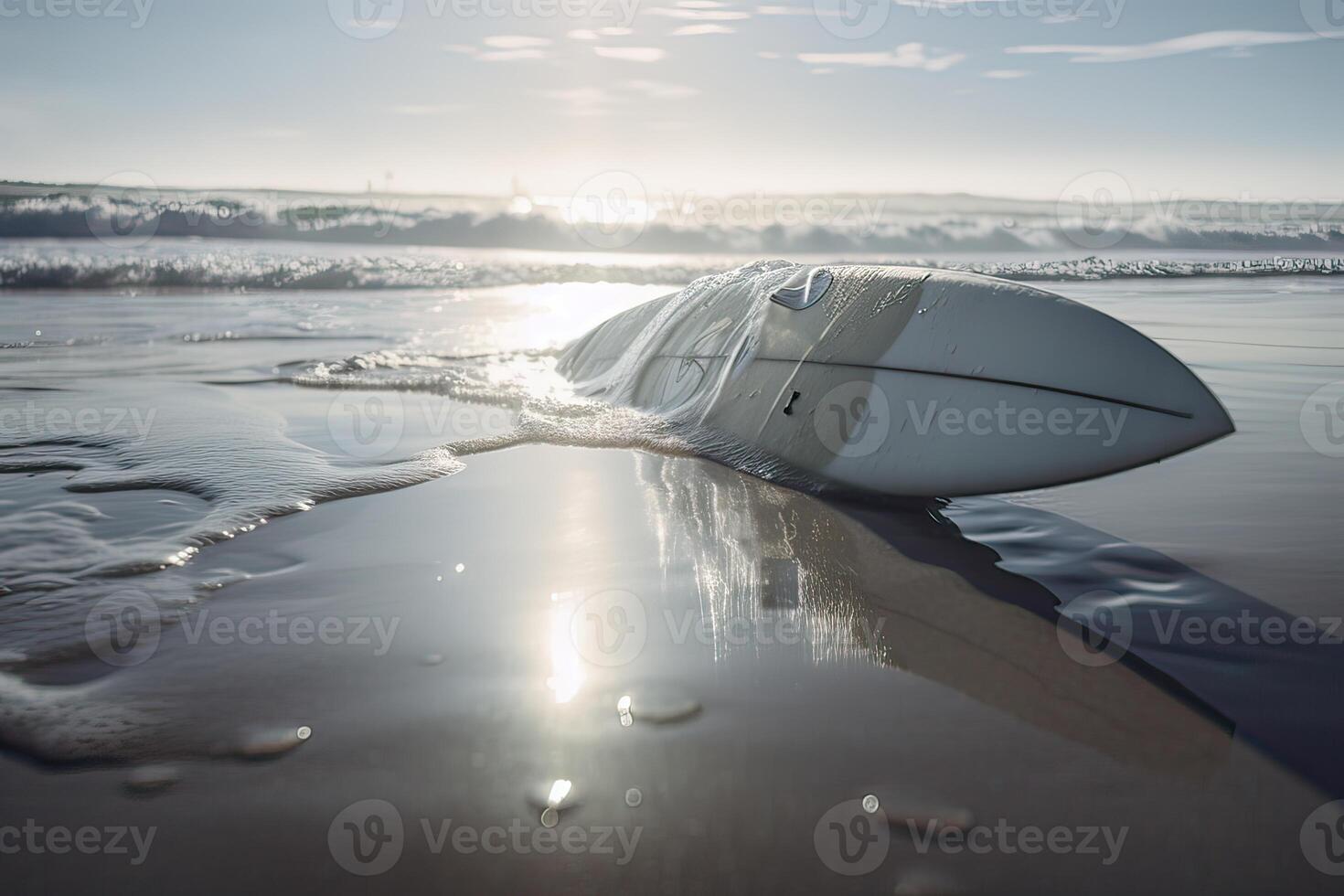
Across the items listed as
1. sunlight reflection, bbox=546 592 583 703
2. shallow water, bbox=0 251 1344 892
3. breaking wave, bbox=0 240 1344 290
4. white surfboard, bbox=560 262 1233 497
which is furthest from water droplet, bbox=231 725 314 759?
breaking wave, bbox=0 240 1344 290

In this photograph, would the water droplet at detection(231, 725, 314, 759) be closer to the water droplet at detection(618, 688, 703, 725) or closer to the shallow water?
the shallow water

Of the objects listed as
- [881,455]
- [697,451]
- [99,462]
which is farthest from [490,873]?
[99,462]

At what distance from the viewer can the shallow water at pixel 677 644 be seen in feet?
4.82

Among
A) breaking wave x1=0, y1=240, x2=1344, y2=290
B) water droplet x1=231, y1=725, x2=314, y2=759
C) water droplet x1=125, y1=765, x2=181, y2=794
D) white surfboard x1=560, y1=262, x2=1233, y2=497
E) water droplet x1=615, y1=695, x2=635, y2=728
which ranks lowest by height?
water droplet x1=125, y1=765, x2=181, y2=794

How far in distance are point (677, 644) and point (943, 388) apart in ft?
5.07

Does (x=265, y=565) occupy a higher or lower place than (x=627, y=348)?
lower

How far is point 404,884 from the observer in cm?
128

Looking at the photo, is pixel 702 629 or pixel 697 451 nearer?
pixel 702 629

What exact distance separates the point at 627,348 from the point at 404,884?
15.5 feet

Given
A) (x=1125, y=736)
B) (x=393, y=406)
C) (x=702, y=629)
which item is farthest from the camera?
(x=393, y=406)

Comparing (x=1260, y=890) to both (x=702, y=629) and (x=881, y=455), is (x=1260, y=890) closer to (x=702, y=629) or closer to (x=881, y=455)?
(x=702, y=629)

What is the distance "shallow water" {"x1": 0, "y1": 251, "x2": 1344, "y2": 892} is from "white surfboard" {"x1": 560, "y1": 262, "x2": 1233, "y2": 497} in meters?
0.21

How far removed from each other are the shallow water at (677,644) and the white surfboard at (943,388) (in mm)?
211

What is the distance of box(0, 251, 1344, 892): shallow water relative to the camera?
1.47m
